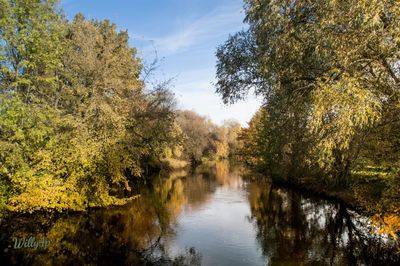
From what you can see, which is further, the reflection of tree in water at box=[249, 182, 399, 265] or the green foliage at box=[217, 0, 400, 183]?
the reflection of tree in water at box=[249, 182, 399, 265]

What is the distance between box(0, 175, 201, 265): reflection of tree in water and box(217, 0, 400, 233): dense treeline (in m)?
7.72

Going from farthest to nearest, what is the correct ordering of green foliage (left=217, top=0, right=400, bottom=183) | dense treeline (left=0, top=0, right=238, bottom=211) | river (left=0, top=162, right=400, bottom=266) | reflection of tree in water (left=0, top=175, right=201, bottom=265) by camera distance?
dense treeline (left=0, top=0, right=238, bottom=211)
river (left=0, top=162, right=400, bottom=266)
reflection of tree in water (left=0, top=175, right=201, bottom=265)
green foliage (left=217, top=0, right=400, bottom=183)

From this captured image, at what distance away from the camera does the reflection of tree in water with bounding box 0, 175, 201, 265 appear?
45.4ft

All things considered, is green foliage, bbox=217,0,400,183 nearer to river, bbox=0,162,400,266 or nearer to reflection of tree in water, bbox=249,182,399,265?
reflection of tree in water, bbox=249,182,399,265

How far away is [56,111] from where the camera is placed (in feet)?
64.3

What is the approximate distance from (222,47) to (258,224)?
1052 cm

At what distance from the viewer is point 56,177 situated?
2030 centimetres

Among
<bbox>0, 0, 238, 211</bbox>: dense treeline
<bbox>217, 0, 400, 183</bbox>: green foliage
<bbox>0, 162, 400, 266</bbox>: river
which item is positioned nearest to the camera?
<bbox>217, 0, 400, 183</bbox>: green foliage

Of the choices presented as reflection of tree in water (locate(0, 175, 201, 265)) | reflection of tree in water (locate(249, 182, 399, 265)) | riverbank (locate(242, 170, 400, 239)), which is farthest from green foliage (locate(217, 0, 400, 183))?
reflection of tree in water (locate(0, 175, 201, 265))

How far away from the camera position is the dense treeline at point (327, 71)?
10.8 metres

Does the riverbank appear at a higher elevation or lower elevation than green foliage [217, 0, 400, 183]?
lower

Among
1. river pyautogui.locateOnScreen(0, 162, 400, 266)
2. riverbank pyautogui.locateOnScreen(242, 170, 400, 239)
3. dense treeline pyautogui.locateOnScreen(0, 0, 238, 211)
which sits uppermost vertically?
dense treeline pyautogui.locateOnScreen(0, 0, 238, 211)

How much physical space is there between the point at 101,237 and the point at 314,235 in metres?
11.0

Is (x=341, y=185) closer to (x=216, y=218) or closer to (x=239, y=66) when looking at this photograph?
(x=216, y=218)
